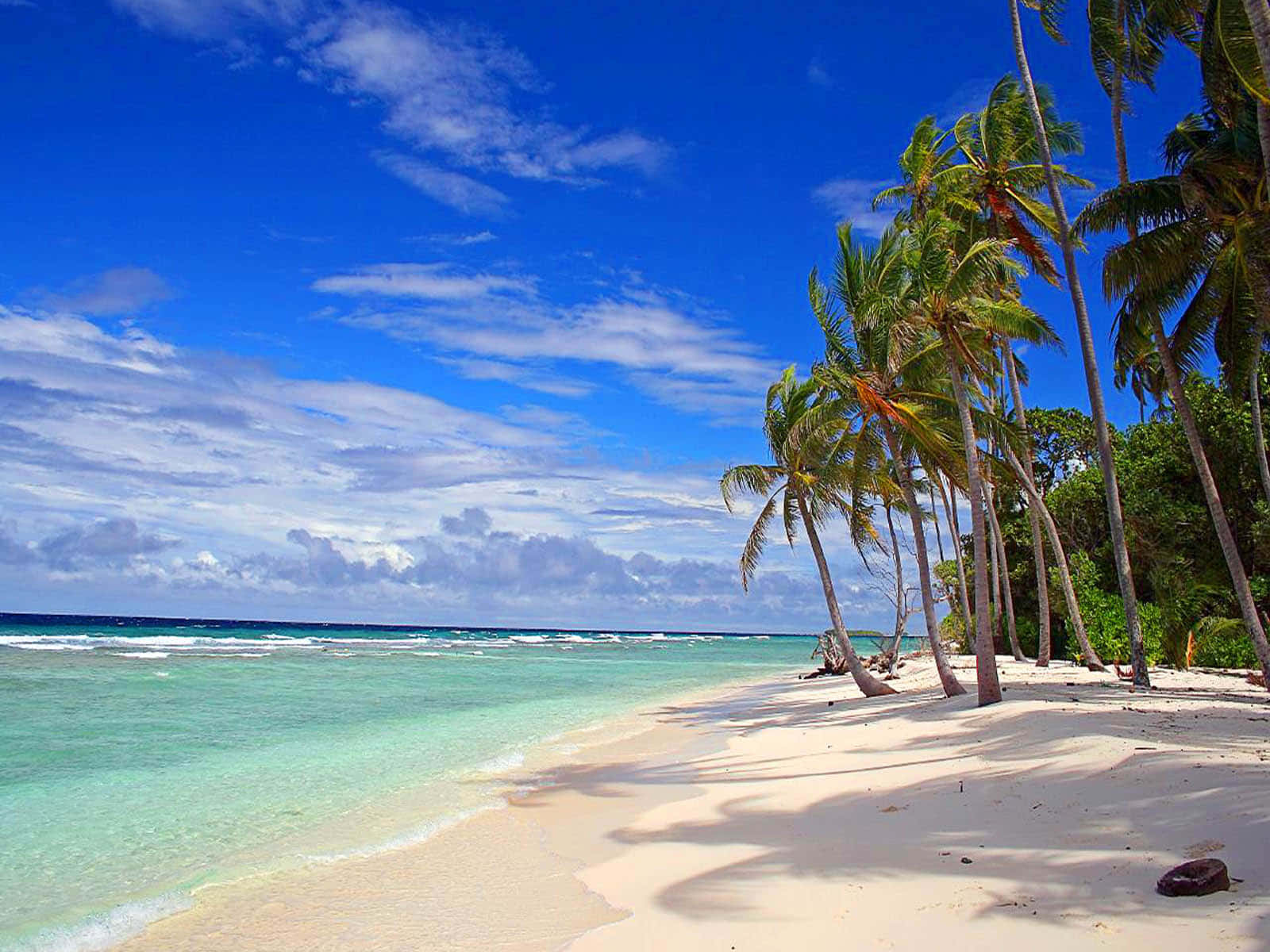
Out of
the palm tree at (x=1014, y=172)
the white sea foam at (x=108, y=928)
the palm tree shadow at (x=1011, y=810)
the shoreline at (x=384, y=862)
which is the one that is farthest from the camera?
the palm tree at (x=1014, y=172)

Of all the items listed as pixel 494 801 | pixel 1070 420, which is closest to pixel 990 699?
pixel 494 801

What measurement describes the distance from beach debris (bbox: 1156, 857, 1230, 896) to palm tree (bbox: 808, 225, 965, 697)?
33.3 feet

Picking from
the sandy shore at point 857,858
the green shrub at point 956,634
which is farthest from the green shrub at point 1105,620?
the sandy shore at point 857,858

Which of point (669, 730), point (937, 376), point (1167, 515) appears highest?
point (937, 376)

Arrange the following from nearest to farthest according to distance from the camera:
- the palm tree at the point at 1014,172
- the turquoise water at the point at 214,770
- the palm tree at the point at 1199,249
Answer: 1. the turquoise water at the point at 214,770
2. the palm tree at the point at 1199,249
3. the palm tree at the point at 1014,172

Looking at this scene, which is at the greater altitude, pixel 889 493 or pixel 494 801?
pixel 889 493

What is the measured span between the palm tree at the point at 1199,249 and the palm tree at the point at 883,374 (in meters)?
3.36

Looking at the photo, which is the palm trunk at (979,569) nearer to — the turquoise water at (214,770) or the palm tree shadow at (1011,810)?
the palm tree shadow at (1011,810)

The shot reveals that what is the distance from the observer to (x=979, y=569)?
43.4 ft

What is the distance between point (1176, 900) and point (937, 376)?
44.1 feet

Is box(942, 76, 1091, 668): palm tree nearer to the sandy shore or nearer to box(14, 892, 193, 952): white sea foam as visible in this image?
the sandy shore

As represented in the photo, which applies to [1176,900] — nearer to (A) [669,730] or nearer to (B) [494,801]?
(B) [494,801]

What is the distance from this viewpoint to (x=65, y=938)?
18.5 feet

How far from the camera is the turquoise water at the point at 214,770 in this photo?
6910 mm
